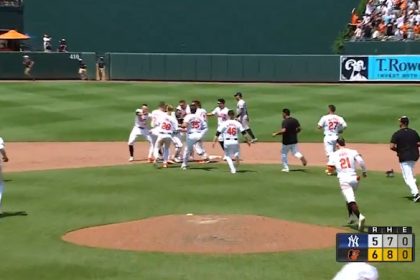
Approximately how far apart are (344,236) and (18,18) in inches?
2092

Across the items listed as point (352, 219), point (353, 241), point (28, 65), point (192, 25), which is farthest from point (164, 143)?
point (192, 25)

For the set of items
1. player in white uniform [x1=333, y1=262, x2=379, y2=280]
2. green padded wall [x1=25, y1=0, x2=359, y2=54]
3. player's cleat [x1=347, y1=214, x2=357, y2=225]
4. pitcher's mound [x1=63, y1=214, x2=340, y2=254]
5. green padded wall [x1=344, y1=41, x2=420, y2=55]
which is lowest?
pitcher's mound [x1=63, y1=214, x2=340, y2=254]

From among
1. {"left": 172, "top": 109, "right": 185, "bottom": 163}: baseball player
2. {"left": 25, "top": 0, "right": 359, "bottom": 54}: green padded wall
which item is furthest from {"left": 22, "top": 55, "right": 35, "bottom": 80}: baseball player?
{"left": 172, "top": 109, "right": 185, "bottom": 163}: baseball player

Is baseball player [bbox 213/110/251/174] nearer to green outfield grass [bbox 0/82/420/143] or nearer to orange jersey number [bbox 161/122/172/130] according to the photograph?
orange jersey number [bbox 161/122/172/130]

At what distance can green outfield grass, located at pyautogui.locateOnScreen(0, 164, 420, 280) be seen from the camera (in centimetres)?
1200

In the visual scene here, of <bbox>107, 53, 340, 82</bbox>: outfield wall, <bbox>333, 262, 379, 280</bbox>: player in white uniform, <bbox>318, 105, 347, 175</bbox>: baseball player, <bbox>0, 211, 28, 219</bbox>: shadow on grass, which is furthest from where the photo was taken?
<bbox>107, 53, 340, 82</bbox>: outfield wall

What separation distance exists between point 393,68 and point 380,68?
2.36 feet

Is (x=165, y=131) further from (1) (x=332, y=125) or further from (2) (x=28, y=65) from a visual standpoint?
(2) (x=28, y=65)

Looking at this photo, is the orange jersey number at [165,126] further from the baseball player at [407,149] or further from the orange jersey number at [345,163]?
the orange jersey number at [345,163]

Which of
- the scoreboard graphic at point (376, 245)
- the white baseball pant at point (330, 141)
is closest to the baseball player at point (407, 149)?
the white baseball pant at point (330, 141)

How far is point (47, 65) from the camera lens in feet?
159

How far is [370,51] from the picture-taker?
4584 cm

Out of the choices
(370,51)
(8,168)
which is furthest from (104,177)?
(370,51)

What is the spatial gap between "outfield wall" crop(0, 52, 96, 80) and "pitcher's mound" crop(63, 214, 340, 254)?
33.8m
